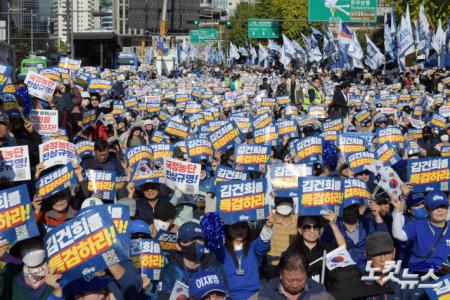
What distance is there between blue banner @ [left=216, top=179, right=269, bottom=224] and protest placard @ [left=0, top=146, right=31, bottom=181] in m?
2.33

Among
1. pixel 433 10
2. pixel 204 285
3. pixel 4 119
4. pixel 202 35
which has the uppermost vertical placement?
pixel 433 10

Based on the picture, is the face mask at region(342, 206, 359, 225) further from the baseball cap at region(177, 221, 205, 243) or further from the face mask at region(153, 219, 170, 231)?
the baseball cap at region(177, 221, 205, 243)

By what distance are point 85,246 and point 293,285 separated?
49.9 inches

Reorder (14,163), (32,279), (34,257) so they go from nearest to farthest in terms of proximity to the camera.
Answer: (32,279)
(34,257)
(14,163)

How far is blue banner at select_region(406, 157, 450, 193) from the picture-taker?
9.49 meters

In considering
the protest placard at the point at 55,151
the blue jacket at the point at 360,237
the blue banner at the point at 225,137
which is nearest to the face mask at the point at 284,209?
the blue jacket at the point at 360,237

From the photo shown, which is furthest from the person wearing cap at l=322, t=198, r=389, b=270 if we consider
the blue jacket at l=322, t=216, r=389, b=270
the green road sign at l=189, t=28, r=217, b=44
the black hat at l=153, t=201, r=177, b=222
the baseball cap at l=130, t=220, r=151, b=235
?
the green road sign at l=189, t=28, r=217, b=44

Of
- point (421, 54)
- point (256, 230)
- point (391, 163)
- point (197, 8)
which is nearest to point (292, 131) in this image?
point (391, 163)

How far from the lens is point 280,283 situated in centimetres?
585

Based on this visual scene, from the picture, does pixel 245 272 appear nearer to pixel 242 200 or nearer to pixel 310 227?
pixel 310 227

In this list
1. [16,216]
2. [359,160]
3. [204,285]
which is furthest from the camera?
[359,160]

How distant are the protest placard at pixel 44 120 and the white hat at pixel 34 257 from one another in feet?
23.7

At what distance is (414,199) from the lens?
9.07m

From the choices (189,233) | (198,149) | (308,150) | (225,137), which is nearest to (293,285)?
(189,233)
